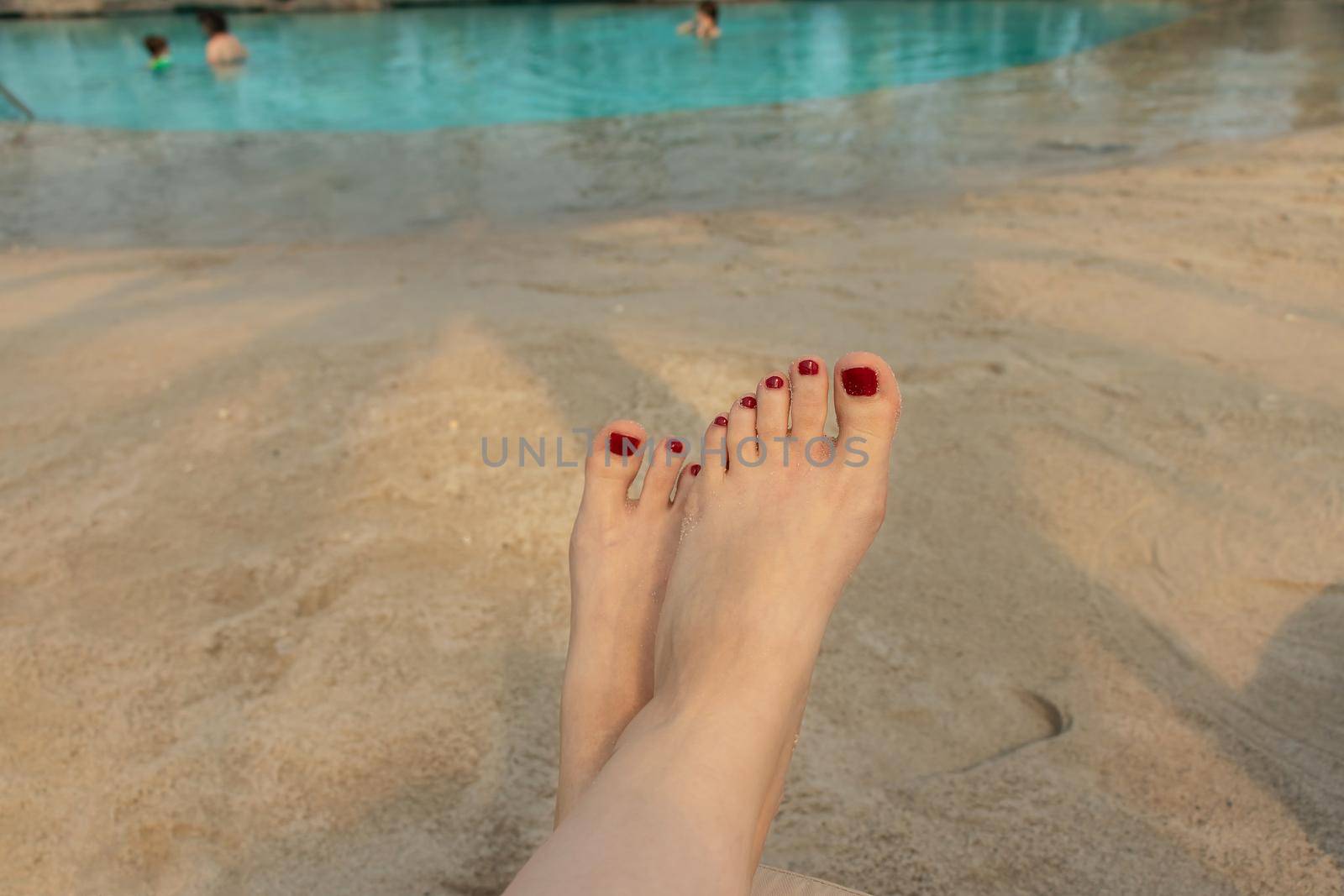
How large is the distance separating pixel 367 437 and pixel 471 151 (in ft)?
14.1

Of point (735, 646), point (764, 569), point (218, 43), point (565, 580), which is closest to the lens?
point (735, 646)

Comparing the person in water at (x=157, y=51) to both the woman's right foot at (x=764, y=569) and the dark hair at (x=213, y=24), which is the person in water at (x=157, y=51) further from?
the woman's right foot at (x=764, y=569)

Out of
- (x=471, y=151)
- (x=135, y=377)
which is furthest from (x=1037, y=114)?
(x=135, y=377)

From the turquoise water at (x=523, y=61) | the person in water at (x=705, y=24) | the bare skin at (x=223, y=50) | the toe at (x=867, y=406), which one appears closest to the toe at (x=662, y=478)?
the toe at (x=867, y=406)

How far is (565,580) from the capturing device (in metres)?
1.49

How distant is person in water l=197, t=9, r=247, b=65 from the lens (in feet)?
31.7

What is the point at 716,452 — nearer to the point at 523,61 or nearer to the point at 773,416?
the point at 773,416

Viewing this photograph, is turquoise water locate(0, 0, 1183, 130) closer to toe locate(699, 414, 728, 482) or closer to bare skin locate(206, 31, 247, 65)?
bare skin locate(206, 31, 247, 65)

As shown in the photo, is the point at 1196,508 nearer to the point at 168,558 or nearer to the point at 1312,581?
the point at 1312,581

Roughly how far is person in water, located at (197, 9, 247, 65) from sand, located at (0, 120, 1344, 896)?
8.53 metres

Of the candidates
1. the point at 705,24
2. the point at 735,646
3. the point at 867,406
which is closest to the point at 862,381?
the point at 867,406

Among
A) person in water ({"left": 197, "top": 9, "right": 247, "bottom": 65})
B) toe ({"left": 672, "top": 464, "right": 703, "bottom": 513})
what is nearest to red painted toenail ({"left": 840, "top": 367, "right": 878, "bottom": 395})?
toe ({"left": 672, "top": 464, "right": 703, "bottom": 513})

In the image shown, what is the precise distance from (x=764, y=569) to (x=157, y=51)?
36.1 feet

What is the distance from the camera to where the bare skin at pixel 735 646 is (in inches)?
30.8
